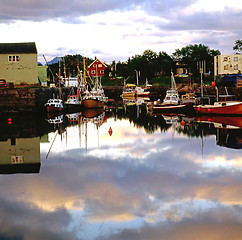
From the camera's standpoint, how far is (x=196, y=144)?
25406 millimetres

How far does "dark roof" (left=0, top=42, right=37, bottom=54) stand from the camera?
2084 inches

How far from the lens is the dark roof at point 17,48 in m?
52.9

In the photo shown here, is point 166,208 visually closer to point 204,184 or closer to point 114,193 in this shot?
point 114,193

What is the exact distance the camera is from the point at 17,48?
53688 mm

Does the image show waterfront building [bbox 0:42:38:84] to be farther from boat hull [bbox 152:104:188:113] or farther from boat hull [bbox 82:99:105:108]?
boat hull [bbox 152:104:188:113]

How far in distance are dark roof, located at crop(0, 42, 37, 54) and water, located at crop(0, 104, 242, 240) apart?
26478 millimetres

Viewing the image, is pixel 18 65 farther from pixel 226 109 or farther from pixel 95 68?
pixel 95 68

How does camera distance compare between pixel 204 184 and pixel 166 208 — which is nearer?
pixel 166 208

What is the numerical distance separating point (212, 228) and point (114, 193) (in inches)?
169

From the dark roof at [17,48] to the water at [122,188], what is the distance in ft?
86.9

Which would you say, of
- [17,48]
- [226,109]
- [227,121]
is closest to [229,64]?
[226,109]

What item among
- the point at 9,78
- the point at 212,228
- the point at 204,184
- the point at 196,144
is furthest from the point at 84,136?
the point at 9,78

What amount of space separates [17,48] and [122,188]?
141ft

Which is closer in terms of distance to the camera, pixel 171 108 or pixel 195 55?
pixel 171 108
